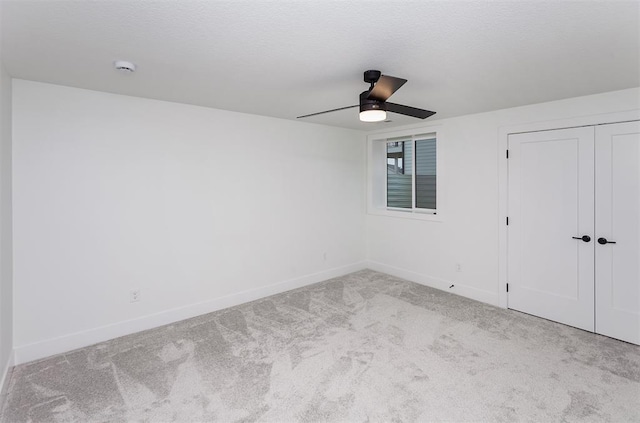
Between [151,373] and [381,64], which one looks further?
[151,373]

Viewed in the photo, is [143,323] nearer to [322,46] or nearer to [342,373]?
[342,373]

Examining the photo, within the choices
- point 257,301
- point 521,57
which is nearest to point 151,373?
point 257,301

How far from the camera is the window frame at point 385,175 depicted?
14.9ft

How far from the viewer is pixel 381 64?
92.2 inches

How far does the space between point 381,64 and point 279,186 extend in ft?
8.01

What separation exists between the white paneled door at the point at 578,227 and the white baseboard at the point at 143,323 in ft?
9.13

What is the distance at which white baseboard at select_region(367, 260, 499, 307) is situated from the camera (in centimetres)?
407

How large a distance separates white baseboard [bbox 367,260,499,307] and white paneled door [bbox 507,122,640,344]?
26 centimetres

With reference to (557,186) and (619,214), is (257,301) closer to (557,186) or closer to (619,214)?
(557,186)

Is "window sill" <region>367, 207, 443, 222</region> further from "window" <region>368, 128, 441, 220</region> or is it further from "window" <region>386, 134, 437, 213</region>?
"window" <region>386, 134, 437, 213</region>

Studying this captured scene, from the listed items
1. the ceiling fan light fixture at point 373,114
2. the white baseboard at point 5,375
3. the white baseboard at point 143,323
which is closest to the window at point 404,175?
the white baseboard at point 143,323

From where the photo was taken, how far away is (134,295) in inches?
131

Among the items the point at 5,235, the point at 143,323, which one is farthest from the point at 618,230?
the point at 5,235

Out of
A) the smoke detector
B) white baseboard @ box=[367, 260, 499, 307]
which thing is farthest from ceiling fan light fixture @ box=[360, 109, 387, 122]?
white baseboard @ box=[367, 260, 499, 307]
